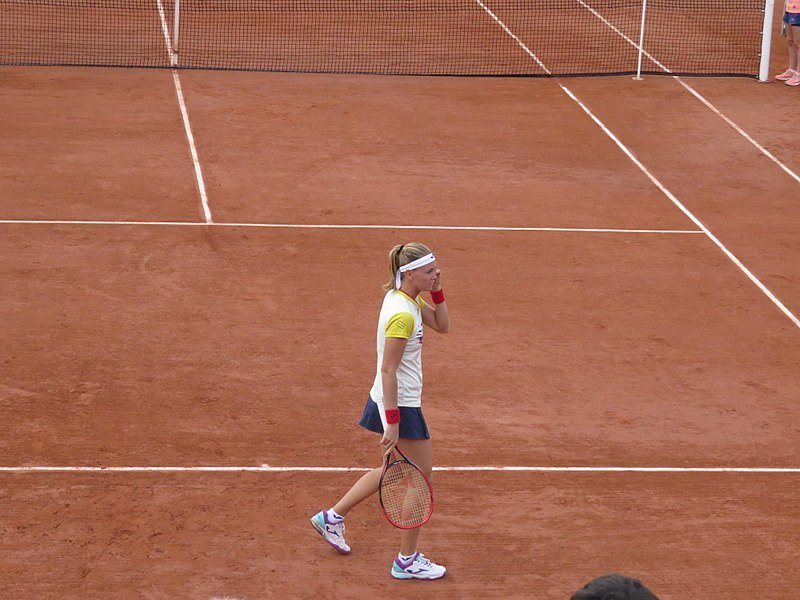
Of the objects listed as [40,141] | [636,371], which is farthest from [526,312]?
[40,141]

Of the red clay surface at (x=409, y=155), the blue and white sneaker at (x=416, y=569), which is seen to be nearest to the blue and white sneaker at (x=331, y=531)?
the blue and white sneaker at (x=416, y=569)

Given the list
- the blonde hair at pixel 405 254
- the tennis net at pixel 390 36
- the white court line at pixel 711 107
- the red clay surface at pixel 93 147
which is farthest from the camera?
the tennis net at pixel 390 36

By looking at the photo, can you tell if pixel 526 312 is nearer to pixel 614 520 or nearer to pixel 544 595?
pixel 614 520

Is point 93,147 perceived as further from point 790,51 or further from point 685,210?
point 790,51

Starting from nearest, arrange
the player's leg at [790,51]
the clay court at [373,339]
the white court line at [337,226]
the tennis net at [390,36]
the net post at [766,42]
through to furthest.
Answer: the clay court at [373,339] < the white court line at [337,226] < the player's leg at [790,51] < the net post at [766,42] < the tennis net at [390,36]

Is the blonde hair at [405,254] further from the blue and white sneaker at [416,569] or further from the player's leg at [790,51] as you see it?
the player's leg at [790,51]

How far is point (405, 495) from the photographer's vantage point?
734 cm

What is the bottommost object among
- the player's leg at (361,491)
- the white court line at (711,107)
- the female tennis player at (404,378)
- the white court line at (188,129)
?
the white court line at (711,107)

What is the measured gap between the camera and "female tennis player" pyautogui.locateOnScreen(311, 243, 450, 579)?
730 centimetres

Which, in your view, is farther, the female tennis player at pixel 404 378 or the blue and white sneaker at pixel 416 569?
the blue and white sneaker at pixel 416 569

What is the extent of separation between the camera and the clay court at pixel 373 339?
26.4 feet

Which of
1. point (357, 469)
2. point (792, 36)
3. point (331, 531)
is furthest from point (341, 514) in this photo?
point (792, 36)

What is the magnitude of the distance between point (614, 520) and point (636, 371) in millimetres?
2685

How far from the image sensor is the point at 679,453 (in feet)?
31.0
